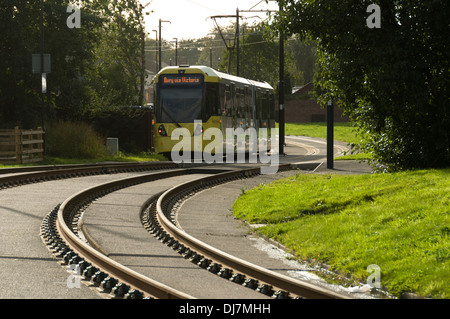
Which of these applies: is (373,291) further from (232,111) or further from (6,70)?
(6,70)

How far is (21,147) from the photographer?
26.8 metres

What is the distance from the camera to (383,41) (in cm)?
1442

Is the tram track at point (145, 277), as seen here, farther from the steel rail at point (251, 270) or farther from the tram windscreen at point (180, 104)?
the tram windscreen at point (180, 104)

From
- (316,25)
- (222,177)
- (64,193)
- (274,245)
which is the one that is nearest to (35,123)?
(222,177)

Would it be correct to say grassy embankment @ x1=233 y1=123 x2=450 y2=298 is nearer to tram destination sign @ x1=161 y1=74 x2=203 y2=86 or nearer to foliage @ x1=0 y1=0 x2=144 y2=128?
tram destination sign @ x1=161 y1=74 x2=203 y2=86

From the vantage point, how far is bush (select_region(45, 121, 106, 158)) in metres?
30.2

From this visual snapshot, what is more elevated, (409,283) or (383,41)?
(383,41)

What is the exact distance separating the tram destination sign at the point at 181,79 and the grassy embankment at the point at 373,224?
1162cm

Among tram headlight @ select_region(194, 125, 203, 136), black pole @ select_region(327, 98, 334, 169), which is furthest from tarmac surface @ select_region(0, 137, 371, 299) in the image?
tram headlight @ select_region(194, 125, 203, 136)

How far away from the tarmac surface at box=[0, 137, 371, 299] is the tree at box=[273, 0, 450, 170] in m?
3.81

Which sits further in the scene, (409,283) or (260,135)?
(260,135)

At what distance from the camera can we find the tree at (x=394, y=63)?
14.0 m

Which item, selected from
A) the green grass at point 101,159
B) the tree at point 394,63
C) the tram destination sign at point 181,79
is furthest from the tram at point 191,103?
the tree at point 394,63
